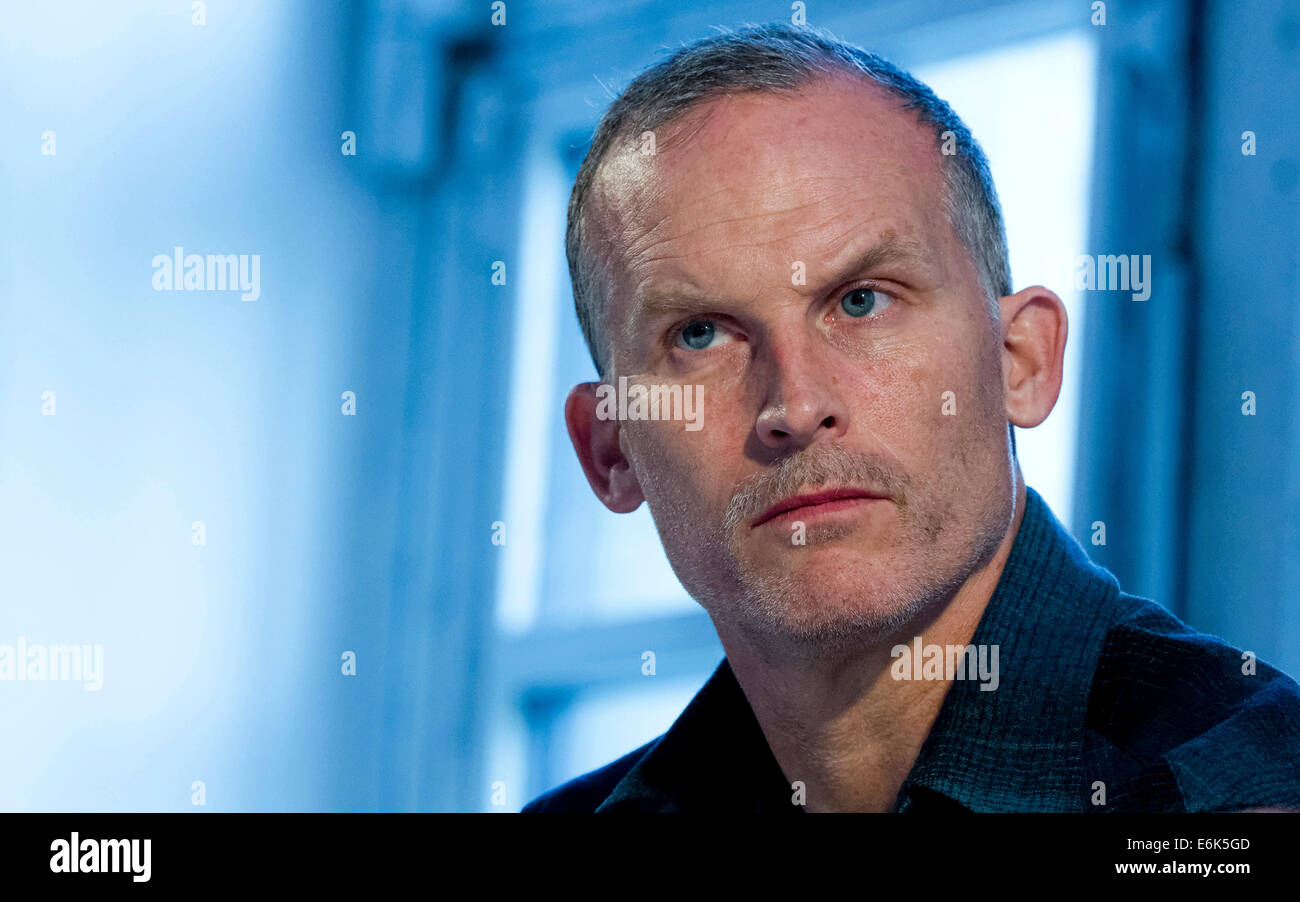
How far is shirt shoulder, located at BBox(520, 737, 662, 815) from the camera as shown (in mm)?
1828

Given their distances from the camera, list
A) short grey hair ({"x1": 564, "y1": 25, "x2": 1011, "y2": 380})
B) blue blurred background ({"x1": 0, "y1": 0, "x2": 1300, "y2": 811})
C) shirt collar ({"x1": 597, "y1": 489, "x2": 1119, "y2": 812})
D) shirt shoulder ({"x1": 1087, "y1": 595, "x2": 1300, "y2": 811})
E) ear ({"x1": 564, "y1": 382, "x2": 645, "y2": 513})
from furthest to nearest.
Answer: blue blurred background ({"x1": 0, "y1": 0, "x2": 1300, "y2": 811}) → ear ({"x1": 564, "y1": 382, "x2": 645, "y2": 513}) → short grey hair ({"x1": 564, "y1": 25, "x2": 1011, "y2": 380}) → shirt collar ({"x1": 597, "y1": 489, "x2": 1119, "y2": 812}) → shirt shoulder ({"x1": 1087, "y1": 595, "x2": 1300, "y2": 811})

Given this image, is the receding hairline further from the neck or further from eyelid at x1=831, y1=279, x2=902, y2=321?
the neck

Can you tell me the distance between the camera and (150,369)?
2.90m

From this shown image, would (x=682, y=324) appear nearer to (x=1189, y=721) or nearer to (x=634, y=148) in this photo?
(x=634, y=148)

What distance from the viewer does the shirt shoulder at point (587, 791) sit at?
1828 millimetres

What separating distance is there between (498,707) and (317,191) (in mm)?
1231

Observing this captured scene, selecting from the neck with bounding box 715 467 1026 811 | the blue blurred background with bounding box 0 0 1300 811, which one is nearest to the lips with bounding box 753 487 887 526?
the neck with bounding box 715 467 1026 811

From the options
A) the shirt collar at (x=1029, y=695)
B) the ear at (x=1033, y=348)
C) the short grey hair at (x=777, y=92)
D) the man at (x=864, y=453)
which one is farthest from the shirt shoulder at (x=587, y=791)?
the ear at (x=1033, y=348)

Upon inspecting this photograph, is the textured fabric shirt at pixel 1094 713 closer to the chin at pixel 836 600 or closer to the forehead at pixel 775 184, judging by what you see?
the chin at pixel 836 600

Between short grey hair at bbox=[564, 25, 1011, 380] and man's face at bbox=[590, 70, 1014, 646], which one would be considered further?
short grey hair at bbox=[564, 25, 1011, 380]

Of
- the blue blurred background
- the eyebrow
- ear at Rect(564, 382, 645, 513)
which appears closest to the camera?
the eyebrow

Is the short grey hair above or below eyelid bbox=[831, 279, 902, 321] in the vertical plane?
above
